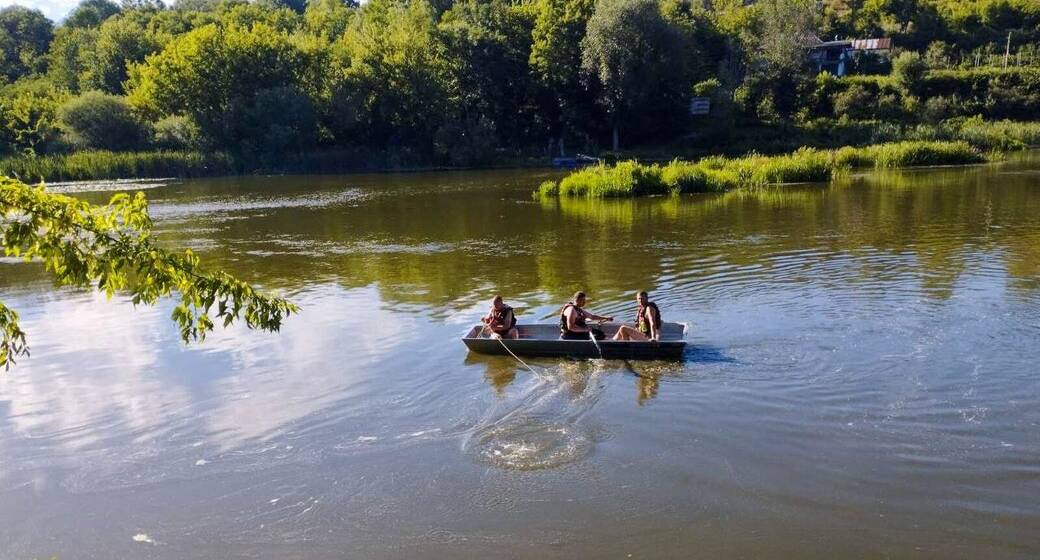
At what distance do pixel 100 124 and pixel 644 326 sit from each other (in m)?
67.4

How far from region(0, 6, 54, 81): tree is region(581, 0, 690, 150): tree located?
79770 mm

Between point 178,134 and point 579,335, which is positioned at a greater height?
point 178,134

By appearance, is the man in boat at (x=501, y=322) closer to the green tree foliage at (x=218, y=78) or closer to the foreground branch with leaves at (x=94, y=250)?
the foreground branch with leaves at (x=94, y=250)

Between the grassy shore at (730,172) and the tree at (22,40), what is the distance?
95415mm

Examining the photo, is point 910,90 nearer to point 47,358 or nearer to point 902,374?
point 902,374

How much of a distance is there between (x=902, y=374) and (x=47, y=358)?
15332 millimetres

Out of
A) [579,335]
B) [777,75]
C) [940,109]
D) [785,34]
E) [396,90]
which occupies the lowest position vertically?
[579,335]

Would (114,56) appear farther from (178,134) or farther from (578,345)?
(578,345)

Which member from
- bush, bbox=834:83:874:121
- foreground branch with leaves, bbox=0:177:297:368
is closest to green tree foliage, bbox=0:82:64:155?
bush, bbox=834:83:874:121

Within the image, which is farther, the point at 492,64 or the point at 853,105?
the point at 492,64

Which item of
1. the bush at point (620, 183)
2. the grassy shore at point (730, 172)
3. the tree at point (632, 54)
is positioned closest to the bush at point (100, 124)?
the tree at point (632, 54)

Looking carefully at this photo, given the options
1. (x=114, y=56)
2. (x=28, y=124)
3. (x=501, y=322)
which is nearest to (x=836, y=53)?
(x=114, y=56)

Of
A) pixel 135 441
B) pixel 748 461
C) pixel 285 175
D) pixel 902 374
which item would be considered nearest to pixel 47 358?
pixel 135 441

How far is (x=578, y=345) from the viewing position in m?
14.3
